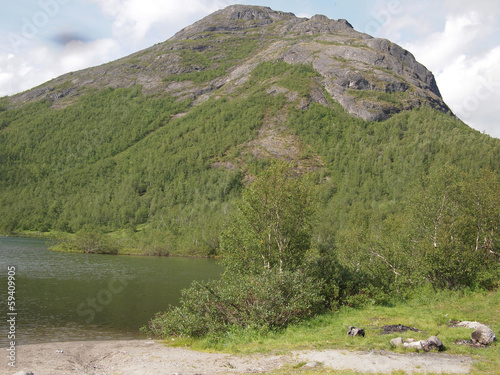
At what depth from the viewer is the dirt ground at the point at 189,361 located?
47.8ft

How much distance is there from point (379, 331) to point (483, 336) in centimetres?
547

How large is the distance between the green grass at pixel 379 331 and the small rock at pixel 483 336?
316 millimetres

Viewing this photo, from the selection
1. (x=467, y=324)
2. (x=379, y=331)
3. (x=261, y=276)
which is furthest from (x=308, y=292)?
(x=467, y=324)

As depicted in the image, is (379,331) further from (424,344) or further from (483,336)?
(483,336)

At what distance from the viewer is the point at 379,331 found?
20.8 metres

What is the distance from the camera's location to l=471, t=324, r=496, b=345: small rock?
1684 centimetres

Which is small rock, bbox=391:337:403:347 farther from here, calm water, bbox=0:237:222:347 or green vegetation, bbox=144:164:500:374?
calm water, bbox=0:237:222:347

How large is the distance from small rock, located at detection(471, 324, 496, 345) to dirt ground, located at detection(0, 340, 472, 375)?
2.83 meters

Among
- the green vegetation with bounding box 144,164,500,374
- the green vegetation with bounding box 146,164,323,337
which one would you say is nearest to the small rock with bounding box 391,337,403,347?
the green vegetation with bounding box 144,164,500,374

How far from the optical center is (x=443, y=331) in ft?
64.5

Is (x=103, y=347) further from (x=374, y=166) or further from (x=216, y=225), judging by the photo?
(x=374, y=166)

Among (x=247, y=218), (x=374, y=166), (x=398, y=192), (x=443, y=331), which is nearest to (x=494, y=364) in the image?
(x=443, y=331)

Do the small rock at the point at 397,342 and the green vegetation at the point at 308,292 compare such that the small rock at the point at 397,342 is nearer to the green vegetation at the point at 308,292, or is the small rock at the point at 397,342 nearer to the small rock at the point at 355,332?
the green vegetation at the point at 308,292

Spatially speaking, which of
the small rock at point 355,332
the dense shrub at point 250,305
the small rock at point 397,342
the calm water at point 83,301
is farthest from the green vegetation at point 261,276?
the calm water at point 83,301
